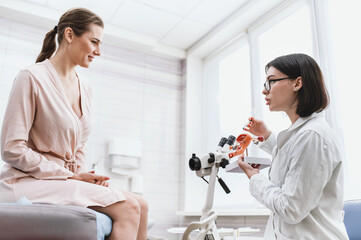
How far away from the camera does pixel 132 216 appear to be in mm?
1316

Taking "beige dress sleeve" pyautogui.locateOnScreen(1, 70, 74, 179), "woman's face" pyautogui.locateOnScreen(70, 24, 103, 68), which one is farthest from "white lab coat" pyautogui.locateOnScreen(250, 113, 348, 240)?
"woman's face" pyautogui.locateOnScreen(70, 24, 103, 68)

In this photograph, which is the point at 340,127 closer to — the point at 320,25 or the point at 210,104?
the point at 320,25

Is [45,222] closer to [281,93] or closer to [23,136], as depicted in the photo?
[23,136]

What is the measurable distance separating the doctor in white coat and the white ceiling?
201 cm

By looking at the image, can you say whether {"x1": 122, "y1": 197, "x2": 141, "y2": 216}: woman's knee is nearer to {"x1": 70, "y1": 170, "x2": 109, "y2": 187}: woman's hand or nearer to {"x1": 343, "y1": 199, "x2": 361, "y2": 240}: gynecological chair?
{"x1": 70, "y1": 170, "x2": 109, "y2": 187}: woman's hand

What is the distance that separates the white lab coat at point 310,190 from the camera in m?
1.27

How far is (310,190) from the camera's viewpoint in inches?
49.9

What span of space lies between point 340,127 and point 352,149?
19 centimetres

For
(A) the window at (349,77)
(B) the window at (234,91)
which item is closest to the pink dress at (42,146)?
(A) the window at (349,77)

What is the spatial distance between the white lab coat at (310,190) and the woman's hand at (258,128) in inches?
16.9

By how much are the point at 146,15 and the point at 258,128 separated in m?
2.26

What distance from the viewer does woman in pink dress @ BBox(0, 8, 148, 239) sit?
4.16 feet

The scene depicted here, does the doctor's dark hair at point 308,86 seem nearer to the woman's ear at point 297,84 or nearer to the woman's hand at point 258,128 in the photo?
the woman's ear at point 297,84

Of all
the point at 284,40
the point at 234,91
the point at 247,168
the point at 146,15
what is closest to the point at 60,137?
the point at 247,168
